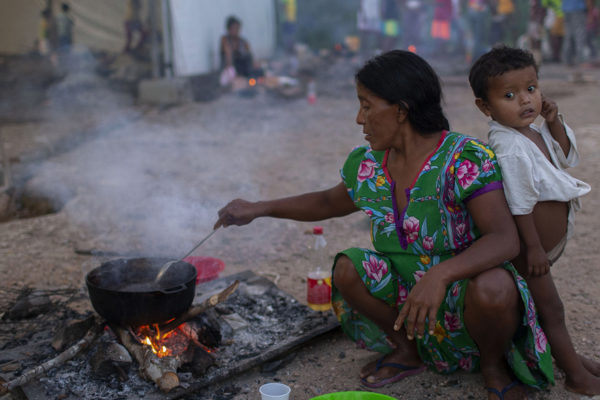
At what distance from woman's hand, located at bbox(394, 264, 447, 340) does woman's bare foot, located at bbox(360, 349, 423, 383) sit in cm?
56

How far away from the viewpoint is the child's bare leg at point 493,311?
2.06 meters

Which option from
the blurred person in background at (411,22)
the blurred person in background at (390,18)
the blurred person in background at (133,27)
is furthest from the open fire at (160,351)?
the blurred person in background at (411,22)

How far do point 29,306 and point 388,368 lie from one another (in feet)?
6.25

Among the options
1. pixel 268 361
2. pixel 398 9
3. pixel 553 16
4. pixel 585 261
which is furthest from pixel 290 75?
pixel 268 361

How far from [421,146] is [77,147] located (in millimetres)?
6269

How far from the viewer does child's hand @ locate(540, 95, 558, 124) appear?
2328 mm

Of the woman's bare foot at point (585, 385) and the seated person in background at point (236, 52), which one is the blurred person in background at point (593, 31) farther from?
the woman's bare foot at point (585, 385)

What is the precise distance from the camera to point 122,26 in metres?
11.6

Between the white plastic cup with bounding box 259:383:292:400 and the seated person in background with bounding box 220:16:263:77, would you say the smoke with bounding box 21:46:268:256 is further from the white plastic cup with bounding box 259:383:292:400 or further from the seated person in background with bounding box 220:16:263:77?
the white plastic cup with bounding box 259:383:292:400

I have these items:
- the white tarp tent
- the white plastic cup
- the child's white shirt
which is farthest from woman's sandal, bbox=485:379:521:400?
the white tarp tent

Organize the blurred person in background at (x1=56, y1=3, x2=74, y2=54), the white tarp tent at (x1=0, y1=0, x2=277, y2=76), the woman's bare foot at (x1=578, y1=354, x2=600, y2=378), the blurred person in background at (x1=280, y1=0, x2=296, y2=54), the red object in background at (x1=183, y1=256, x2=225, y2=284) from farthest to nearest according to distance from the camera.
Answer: the blurred person in background at (x1=280, y1=0, x2=296, y2=54) < the blurred person in background at (x1=56, y1=3, x2=74, y2=54) < the white tarp tent at (x1=0, y1=0, x2=277, y2=76) < the red object in background at (x1=183, y1=256, x2=225, y2=284) < the woman's bare foot at (x1=578, y1=354, x2=600, y2=378)

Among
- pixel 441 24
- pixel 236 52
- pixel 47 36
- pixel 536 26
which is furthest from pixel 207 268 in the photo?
pixel 441 24

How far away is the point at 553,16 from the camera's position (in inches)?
544

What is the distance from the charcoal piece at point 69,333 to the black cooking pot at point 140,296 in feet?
0.59
